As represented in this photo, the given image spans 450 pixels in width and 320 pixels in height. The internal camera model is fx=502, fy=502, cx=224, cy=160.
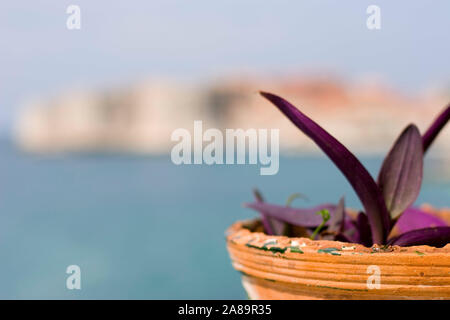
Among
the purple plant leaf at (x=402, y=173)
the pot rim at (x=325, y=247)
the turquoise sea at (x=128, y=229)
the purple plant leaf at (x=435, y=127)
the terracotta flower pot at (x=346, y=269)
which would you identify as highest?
the purple plant leaf at (x=435, y=127)

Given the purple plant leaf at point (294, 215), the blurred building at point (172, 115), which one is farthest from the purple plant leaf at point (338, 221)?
the blurred building at point (172, 115)

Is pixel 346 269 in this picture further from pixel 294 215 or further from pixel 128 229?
pixel 128 229

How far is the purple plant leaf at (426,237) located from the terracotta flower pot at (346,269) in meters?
0.02

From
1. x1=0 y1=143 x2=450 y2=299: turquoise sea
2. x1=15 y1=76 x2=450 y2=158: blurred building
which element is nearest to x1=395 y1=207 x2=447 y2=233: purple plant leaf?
x1=0 y1=143 x2=450 y2=299: turquoise sea

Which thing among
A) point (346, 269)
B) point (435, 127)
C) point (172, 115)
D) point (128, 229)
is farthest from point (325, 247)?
point (172, 115)

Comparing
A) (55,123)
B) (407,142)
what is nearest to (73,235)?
(407,142)

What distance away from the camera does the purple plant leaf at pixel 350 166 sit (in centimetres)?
34

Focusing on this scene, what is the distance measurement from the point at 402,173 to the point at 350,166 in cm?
6

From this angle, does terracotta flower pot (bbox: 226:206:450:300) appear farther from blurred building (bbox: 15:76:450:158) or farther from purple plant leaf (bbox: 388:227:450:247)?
blurred building (bbox: 15:76:450:158)

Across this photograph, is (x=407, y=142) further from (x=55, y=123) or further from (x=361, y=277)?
(x=55, y=123)

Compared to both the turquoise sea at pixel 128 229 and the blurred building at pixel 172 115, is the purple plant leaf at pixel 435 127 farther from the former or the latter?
the blurred building at pixel 172 115

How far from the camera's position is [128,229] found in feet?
25.2

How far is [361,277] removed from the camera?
318mm

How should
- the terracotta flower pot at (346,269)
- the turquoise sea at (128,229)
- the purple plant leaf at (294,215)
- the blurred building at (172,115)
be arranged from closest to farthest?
the terracotta flower pot at (346,269), the purple plant leaf at (294,215), the turquoise sea at (128,229), the blurred building at (172,115)
